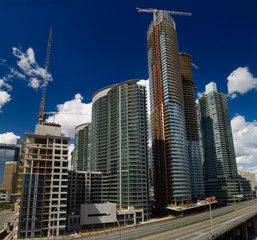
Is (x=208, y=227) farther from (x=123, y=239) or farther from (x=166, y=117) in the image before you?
(x=166, y=117)

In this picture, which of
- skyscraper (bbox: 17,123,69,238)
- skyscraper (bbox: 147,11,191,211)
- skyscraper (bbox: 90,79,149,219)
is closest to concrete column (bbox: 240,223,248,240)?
skyscraper (bbox: 147,11,191,211)

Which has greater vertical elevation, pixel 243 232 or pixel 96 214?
pixel 96 214

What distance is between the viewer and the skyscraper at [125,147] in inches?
5482

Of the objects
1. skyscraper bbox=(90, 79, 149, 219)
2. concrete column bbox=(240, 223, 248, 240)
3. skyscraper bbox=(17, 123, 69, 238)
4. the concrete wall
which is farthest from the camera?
skyscraper bbox=(90, 79, 149, 219)

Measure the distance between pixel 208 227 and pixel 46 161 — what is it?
8289cm

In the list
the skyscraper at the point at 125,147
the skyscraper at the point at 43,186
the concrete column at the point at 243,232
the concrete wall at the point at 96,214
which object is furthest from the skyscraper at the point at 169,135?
the skyscraper at the point at 43,186

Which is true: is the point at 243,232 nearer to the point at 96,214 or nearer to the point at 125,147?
the point at 96,214

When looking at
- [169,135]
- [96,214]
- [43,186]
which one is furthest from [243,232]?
[43,186]

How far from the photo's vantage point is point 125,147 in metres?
149

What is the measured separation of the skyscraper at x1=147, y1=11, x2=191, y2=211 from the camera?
16550 cm

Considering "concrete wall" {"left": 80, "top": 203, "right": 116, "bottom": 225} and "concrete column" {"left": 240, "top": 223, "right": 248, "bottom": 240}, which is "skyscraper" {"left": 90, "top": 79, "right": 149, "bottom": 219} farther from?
"concrete column" {"left": 240, "top": 223, "right": 248, "bottom": 240}

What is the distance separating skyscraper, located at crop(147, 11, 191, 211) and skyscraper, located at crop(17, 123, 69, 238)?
91.5 metres

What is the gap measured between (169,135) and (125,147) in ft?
152

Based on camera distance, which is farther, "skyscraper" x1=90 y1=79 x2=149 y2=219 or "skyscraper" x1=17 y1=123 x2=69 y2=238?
"skyscraper" x1=90 y1=79 x2=149 y2=219
